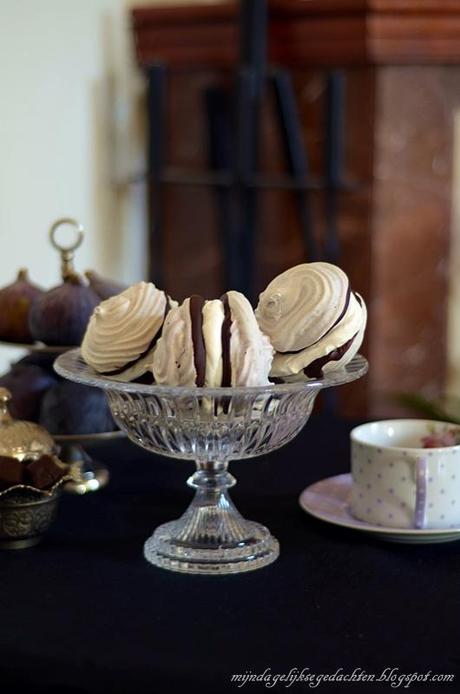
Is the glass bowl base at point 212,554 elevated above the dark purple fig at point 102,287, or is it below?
below

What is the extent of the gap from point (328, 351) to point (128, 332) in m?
0.16

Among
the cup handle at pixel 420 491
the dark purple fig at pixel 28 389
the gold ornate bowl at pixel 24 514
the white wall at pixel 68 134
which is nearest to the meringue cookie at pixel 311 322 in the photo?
the cup handle at pixel 420 491

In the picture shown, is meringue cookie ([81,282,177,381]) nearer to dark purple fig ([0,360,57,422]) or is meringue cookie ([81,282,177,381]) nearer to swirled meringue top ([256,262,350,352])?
swirled meringue top ([256,262,350,352])

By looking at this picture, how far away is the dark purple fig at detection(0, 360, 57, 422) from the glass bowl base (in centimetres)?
25

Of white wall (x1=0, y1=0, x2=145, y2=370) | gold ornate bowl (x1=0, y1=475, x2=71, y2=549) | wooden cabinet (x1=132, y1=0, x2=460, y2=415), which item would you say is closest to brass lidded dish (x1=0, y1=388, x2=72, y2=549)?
gold ornate bowl (x1=0, y1=475, x2=71, y2=549)

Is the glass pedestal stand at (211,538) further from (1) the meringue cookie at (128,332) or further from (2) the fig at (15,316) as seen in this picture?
(2) the fig at (15,316)

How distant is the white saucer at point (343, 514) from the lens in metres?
0.89

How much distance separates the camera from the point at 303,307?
85 centimetres

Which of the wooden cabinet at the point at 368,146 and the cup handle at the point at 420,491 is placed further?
the wooden cabinet at the point at 368,146

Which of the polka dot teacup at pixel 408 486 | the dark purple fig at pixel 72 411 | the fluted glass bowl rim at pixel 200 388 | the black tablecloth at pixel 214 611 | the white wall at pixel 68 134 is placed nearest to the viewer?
the black tablecloth at pixel 214 611

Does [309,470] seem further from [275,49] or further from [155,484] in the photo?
[275,49]

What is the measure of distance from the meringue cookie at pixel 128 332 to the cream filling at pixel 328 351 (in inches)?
3.9

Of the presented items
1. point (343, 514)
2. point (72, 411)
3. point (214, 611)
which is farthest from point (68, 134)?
point (214, 611)

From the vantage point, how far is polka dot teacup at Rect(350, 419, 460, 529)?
0.89 meters
